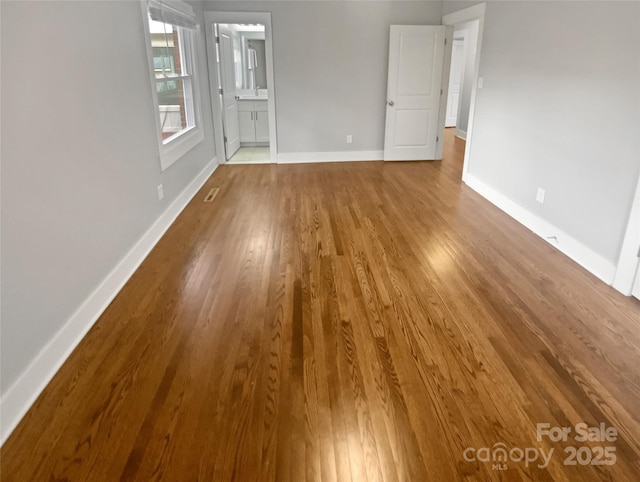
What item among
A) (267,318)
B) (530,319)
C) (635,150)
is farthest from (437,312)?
(635,150)

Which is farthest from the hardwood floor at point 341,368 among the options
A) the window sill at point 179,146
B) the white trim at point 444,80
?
the white trim at point 444,80

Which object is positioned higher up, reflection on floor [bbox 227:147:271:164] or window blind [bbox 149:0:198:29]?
window blind [bbox 149:0:198:29]

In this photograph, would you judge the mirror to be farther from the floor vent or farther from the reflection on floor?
the floor vent

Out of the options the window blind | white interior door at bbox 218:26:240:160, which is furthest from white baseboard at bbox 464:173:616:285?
white interior door at bbox 218:26:240:160

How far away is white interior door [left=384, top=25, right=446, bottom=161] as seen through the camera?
5941 millimetres

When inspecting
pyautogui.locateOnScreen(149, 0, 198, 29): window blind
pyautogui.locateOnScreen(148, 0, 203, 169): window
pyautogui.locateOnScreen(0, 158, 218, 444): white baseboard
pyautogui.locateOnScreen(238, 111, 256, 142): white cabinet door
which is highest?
pyautogui.locateOnScreen(149, 0, 198, 29): window blind

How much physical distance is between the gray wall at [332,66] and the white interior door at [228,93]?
2.49 feet

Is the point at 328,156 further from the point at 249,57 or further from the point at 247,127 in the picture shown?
the point at 249,57

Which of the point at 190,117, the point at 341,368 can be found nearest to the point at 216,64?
the point at 190,117

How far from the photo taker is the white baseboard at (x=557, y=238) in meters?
2.95

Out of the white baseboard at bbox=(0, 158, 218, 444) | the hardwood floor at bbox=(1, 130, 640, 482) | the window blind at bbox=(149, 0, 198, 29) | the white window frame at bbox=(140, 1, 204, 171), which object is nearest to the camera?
the hardwood floor at bbox=(1, 130, 640, 482)

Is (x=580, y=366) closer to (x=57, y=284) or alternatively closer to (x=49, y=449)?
(x=49, y=449)

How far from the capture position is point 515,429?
171cm

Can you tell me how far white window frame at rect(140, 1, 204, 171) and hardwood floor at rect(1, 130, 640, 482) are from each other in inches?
35.9
